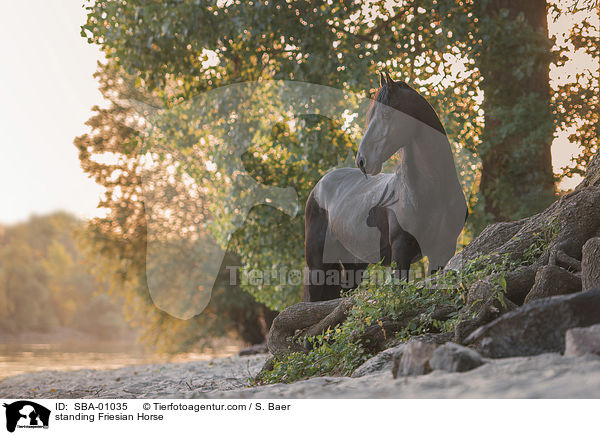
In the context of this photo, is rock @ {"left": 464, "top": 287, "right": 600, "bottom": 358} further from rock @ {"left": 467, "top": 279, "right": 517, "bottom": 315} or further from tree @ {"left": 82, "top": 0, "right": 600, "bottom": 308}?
tree @ {"left": 82, "top": 0, "right": 600, "bottom": 308}

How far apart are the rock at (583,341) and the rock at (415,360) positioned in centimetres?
66

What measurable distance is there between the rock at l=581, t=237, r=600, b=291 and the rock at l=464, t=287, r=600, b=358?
683mm

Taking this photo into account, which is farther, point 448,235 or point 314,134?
point 314,134

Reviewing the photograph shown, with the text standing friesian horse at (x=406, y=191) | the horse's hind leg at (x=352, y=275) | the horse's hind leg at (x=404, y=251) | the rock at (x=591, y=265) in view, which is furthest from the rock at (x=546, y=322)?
the horse's hind leg at (x=352, y=275)

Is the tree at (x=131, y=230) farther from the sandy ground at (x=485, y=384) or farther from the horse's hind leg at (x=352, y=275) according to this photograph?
the sandy ground at (x=485, y=384)

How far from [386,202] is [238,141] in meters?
5.40

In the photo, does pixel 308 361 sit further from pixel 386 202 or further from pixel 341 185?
pixel 341 185

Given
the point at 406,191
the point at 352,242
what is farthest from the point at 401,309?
the point at 352,242

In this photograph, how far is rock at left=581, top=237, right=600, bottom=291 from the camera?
380 cm

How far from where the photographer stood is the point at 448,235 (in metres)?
5.37

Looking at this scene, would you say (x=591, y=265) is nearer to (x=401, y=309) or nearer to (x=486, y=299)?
(x=486, y=299)
